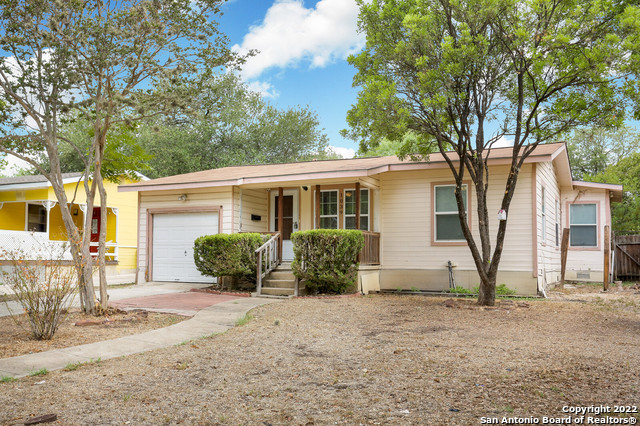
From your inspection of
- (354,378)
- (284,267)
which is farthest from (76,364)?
(284,267)

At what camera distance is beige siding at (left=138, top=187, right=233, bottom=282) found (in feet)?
45.1

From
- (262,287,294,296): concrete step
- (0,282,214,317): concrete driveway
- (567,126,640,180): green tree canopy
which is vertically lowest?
(0,282,214,317): concrete driveway

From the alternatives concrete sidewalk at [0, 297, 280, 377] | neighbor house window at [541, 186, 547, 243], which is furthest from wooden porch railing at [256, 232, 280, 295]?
neighbor house window at [541, 186, 547, 243]

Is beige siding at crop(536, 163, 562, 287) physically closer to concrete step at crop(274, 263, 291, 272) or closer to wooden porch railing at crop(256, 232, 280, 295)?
concrete step at crop(274, 263, 291, 272)

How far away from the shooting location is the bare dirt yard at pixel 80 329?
608 centimetres

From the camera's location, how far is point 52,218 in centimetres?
2002

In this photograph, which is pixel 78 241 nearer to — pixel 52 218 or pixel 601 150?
pixel 52 218

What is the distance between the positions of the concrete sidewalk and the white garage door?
536cm

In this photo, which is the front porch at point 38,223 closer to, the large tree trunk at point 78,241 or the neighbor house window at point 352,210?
the neighbor house window at point 352,210

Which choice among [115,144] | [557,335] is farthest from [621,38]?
[115,144]

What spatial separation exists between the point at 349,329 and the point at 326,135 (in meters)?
26.1

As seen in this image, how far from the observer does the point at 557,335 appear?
6629mm

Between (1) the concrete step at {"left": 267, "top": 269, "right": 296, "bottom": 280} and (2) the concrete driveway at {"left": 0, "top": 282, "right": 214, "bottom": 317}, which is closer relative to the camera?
(2) the concrete driveway at {"left": 0, "top": 282, "right": 214, "bottom": 317}

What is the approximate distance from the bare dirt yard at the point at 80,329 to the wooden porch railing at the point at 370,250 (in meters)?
5.05
